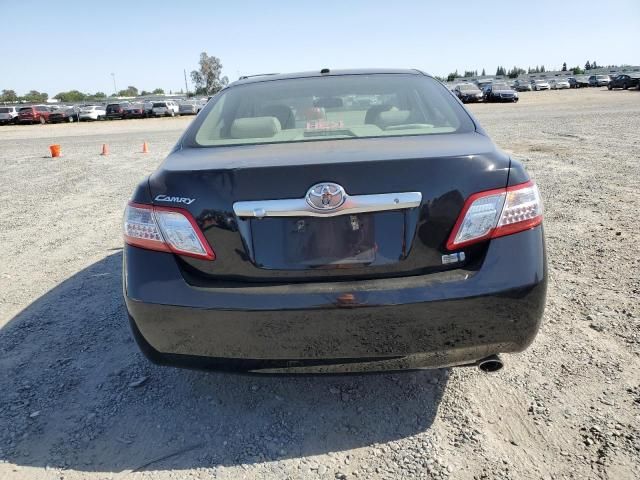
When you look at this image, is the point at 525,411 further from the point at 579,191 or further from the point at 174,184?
the point at 579,191

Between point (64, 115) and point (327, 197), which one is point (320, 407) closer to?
point (327, 197)

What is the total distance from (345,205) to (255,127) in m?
1.09

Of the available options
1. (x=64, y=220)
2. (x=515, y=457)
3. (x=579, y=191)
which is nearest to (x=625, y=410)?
(x=515, y=457)

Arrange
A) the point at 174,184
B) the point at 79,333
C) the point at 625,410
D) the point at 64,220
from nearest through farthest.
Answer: the point at 174,184 → the point at 625,410 → the point at 79,333 → the point at 64,220

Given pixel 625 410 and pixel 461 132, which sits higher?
pixel 461 132

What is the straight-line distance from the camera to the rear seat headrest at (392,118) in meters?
2.81

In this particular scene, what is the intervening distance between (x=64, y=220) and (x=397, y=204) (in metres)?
6.10

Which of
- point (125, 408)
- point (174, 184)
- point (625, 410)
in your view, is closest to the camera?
point (174, 184)

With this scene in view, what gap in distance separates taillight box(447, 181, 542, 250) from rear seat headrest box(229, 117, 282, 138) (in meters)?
1.20

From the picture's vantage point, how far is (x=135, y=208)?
2164mm

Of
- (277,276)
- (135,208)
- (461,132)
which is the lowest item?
(277,276)

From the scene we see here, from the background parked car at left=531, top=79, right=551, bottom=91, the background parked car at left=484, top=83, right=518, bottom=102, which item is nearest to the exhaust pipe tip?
the background parked car at left=484, top=83, right=518, bottom=102

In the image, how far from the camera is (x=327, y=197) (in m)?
1.93

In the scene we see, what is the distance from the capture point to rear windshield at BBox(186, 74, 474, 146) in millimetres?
2658
